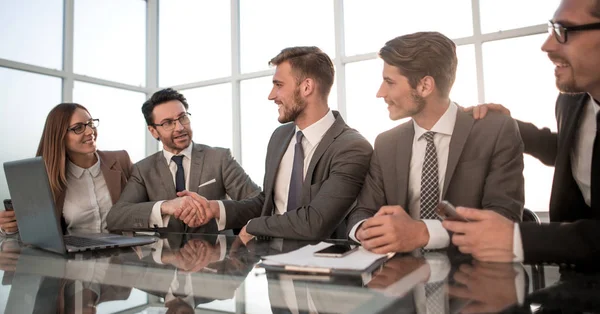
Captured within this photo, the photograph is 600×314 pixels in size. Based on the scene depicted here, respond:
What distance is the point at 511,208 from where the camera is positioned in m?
1.61

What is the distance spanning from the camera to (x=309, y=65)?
8.71 feet

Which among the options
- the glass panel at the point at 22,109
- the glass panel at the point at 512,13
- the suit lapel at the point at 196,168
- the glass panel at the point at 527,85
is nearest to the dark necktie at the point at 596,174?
Result: the suit lapel at the point at 196,168

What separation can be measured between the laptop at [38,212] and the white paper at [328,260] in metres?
0.77

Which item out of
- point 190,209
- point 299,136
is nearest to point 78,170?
Answer: point 190,209

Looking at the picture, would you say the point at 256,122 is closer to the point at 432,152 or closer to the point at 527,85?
the point at 527,85

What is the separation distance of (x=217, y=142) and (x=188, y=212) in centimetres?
491

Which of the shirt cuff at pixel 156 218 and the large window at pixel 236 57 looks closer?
the shirt cuff at pixel 156 218

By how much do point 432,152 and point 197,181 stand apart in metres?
1.67

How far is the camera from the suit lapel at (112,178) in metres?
2.98

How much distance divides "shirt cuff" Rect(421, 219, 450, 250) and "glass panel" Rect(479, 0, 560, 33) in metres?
4.44

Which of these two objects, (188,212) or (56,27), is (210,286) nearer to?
(188,212)

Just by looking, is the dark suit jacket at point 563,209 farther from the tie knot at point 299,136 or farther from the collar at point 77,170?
the collar at point 77,170

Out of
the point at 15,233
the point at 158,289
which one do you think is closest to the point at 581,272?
the point at 158,289

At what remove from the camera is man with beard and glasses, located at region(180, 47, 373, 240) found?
1933 millimetres
